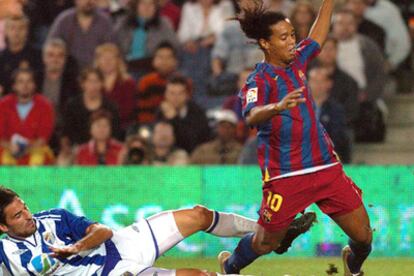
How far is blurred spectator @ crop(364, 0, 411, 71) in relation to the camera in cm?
1523

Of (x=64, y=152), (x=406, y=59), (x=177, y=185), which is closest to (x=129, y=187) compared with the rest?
(x=177, y=185)

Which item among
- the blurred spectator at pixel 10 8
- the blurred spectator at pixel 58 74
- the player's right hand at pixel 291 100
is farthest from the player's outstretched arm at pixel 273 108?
the blurred spectator at pixel 10 8

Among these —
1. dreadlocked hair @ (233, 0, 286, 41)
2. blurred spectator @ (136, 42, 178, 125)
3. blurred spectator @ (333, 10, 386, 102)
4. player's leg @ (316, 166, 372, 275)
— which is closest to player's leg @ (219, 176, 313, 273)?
player's leg @ (316, 166, 372, 275)

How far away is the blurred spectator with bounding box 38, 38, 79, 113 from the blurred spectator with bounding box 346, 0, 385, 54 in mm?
3666

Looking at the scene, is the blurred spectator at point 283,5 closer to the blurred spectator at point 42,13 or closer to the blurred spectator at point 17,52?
the blurred spectator at point 42,13

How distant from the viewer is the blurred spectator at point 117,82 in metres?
14.7

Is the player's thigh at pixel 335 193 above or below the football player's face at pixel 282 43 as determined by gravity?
below

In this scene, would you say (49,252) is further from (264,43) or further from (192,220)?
(264,43)

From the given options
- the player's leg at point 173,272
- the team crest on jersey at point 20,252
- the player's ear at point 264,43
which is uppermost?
the player's ear at point 264,43

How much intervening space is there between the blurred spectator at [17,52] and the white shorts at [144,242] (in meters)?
7.32

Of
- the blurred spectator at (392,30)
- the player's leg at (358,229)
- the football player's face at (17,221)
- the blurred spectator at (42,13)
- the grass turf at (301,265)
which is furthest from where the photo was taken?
the blurred spectator at (42,13)

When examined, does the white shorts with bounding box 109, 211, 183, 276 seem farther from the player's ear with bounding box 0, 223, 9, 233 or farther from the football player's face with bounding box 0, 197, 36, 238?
the player's ear with bounding box 0, 223, 9, 233

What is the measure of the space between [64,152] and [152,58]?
5.71 feet

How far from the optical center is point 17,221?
24.5ft
